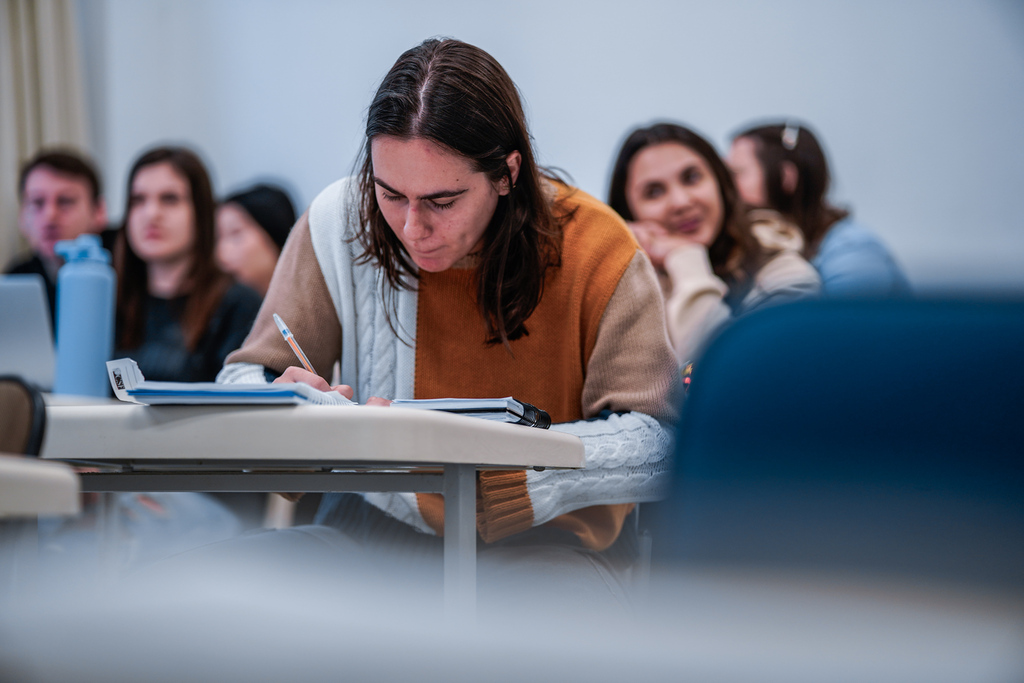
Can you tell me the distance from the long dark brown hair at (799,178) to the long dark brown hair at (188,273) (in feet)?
5.89

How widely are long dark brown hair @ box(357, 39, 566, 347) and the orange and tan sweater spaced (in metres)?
0.03

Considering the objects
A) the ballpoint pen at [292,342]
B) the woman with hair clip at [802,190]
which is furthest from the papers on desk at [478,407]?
A: the woman with hair clip at [802,190]

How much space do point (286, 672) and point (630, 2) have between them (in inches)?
141

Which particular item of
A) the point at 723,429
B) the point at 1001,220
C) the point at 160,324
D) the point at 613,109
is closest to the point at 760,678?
the point at 723,429

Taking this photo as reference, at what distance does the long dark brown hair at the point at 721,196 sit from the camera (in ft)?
8.21

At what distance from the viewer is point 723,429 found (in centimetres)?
56

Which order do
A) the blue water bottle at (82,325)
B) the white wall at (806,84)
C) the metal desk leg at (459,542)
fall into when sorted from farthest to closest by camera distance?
the white wall at (806,84), the blue water bottle at (82,325), the metal desk leg at (459,542)

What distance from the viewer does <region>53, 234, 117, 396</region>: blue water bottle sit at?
169cm

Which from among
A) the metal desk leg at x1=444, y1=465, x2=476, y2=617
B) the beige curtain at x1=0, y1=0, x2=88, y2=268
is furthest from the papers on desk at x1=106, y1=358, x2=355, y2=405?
the beige curtain at x1=0, y1=0, x2=88, y2=268

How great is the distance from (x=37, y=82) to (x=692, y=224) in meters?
2.98

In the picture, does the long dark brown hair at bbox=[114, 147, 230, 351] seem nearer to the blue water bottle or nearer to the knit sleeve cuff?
the blue water bottle

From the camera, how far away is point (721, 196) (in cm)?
254

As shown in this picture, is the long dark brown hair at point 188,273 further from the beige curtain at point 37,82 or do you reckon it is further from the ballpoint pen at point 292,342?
the ballpoint pen at point 292,342

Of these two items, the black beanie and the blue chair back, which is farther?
the black beanie
